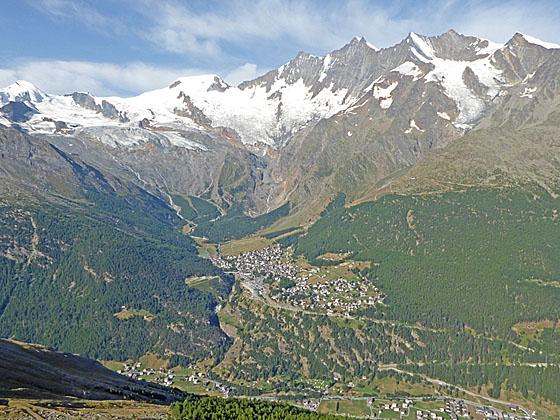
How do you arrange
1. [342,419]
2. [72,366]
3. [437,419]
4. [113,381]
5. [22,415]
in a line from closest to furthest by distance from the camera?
[22,415], [342,419], [113,381], [72,366], [437,419]

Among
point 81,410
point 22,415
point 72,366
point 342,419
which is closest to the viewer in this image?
point 22,415

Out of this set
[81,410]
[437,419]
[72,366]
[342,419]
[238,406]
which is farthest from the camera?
[437,419]

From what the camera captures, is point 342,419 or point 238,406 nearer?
point 238,406

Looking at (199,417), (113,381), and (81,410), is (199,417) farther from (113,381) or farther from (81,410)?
(113,381)

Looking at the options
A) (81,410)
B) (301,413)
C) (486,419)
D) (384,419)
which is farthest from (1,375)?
(486,419)

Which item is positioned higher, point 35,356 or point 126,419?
point 35,356

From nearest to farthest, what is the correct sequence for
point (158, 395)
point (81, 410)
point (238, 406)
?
1. point (81, 410)
2. point (238, 406)
3. point (158, 395)

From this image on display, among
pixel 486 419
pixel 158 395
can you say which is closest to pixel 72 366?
pixel 158 395

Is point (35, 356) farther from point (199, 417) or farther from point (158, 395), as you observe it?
point (199, 417)

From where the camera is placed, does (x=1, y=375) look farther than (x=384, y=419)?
No
